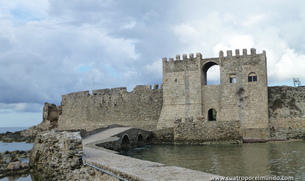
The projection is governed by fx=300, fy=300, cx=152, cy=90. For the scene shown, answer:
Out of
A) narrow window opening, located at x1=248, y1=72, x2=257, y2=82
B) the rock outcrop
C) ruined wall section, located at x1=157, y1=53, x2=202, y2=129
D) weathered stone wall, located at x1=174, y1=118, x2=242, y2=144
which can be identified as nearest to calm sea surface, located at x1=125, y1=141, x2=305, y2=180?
weathered stone wall, located at x1=174, y1=118, x2=242, y2=144

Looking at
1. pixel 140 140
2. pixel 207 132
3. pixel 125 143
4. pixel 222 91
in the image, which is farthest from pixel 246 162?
pixel 222 91

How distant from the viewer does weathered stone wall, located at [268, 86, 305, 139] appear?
846 inches

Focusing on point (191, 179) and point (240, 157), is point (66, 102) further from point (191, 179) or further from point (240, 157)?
point (191, 179)

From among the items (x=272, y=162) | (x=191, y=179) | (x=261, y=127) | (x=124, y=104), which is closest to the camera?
(x=191, y=179)

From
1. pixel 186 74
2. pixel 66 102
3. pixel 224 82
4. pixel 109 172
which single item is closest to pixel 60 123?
pixel 66 102

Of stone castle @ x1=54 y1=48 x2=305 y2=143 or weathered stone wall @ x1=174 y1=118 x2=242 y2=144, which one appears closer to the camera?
weathered stone wall @ x1=174 y1=118 x2=242 y2=144

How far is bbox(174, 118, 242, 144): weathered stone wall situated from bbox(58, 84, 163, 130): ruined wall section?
21.9 feet

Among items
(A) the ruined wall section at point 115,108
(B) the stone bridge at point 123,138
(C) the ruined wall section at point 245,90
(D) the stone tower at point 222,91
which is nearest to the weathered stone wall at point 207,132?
(D) the stone tower at point 222,91

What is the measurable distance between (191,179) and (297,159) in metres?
9.22

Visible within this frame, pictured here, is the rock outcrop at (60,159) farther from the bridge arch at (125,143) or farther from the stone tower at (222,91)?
the stone tower at (222,91)

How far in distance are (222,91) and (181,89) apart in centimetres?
323

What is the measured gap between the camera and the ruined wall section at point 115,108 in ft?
88.9

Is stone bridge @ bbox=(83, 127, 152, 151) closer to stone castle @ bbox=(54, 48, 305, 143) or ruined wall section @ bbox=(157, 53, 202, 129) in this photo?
stone castle @ bbox=(54, 48, 305, 143)

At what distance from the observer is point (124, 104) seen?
93.9 ft
